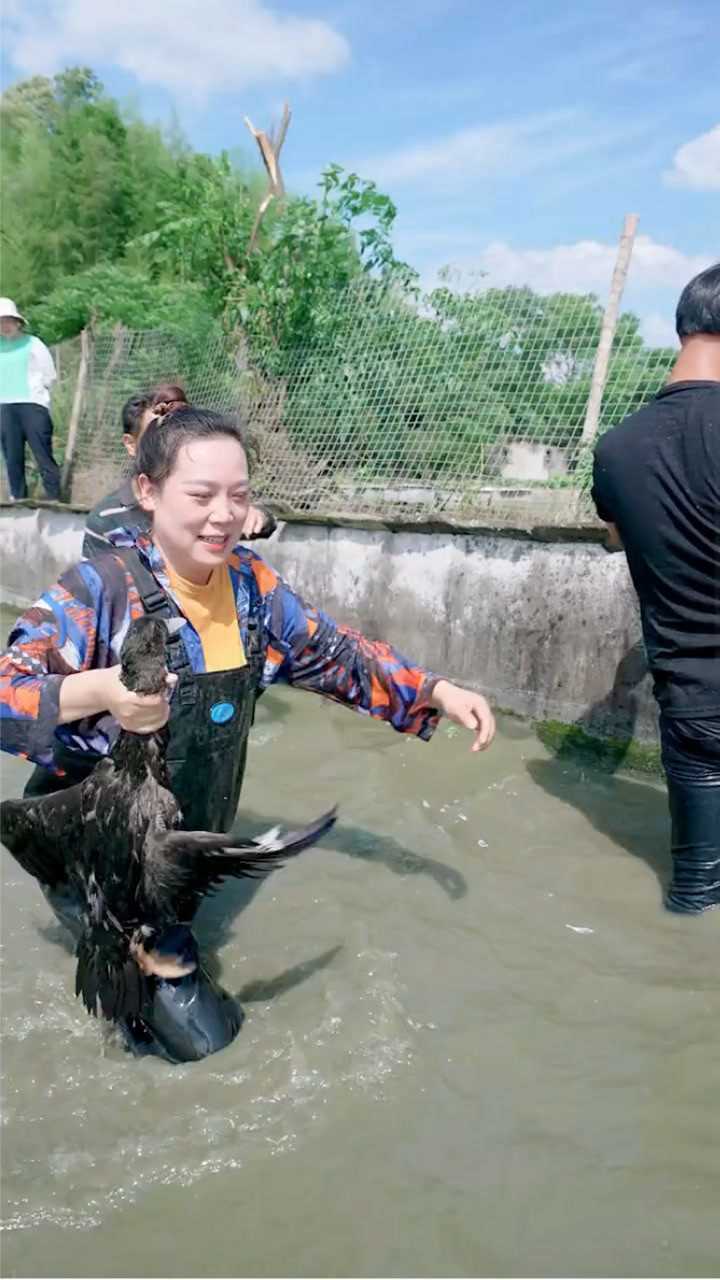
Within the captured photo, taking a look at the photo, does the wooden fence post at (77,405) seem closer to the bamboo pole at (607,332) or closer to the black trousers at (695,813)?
the bamboo pole at (607,332)

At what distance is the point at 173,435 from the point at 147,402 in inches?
69.4

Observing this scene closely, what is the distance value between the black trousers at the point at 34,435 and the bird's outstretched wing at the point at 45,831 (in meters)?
7.26

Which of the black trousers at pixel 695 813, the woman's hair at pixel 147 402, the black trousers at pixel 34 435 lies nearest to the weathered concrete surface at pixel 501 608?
the black trousers at pixel 695 813

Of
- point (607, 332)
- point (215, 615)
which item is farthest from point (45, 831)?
point (607, 332)

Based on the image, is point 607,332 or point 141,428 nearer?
point 141,428

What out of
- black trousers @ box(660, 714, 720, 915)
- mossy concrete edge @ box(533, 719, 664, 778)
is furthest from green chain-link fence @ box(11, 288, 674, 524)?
black trousers @ box(660, 714, 720, 915)

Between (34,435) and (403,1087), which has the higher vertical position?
(34,435)

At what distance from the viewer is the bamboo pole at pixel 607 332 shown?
5398mm

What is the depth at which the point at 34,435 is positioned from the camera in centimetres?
930

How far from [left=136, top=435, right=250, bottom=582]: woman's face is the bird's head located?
47 centimetres

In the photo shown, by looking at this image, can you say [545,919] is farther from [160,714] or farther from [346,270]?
[346,270]

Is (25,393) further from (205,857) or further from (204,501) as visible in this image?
(205,857)

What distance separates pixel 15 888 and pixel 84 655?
5.46 ft

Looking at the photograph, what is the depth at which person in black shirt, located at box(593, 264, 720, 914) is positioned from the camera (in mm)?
3193
